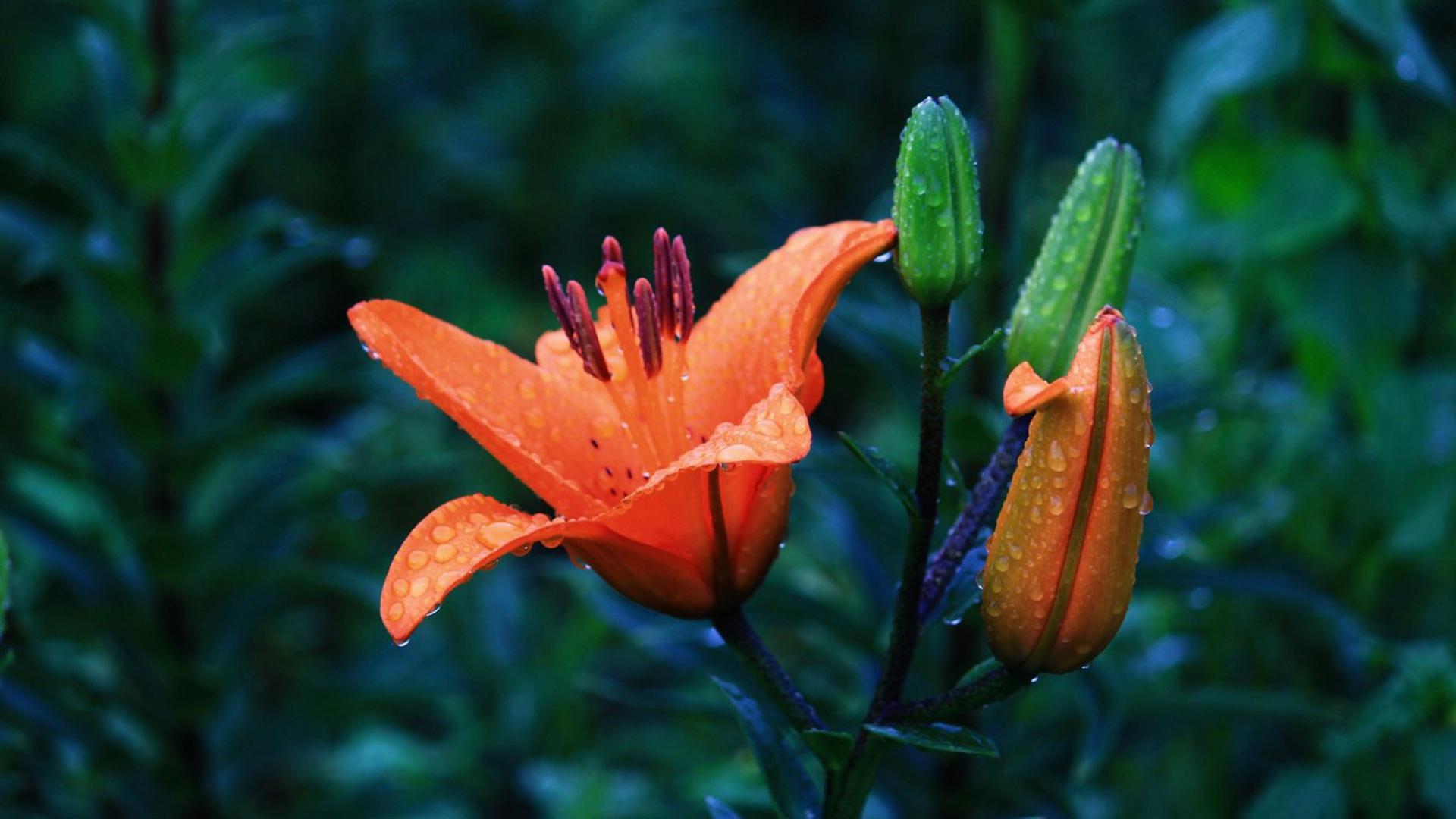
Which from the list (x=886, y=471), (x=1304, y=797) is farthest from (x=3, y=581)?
(x=1304, y=797)

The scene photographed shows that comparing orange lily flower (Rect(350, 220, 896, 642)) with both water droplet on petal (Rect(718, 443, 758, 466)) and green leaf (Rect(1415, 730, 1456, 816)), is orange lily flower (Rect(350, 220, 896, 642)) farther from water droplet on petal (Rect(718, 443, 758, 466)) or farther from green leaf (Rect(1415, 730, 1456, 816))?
green leaf (Rect(1415, 730, 1456, 816))

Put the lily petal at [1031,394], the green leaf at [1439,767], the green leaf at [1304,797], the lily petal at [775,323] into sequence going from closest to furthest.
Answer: the lily petal at [1031,394], the lily petal at [775,323], the green leaf at [1439,767], the green leaf at [1304,797]

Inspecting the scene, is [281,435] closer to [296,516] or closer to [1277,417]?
[296,516]

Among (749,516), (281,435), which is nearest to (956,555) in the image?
(749,516)

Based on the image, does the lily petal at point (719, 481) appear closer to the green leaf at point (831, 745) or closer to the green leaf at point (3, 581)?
the green leaf at point (831, 745)

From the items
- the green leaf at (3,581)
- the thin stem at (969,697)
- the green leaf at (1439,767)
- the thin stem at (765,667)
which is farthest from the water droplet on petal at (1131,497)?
the green leaf at (1439,767)
